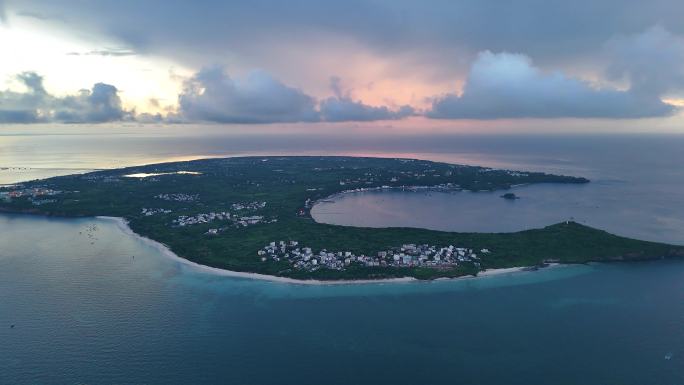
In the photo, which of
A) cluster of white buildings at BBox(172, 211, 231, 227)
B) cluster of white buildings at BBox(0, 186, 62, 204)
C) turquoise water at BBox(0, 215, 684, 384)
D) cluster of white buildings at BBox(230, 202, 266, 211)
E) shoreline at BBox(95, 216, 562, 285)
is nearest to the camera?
turquoise water at BBox(0, 215, 684, 384)

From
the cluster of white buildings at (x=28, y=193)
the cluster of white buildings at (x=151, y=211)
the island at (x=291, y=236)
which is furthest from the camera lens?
the cluster of white buildings at (x=28, y=193)

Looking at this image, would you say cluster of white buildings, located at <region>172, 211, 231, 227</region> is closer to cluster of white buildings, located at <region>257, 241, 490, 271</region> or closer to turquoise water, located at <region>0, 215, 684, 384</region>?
turquoise water, located at <region>0, 215, 684, 384</region>

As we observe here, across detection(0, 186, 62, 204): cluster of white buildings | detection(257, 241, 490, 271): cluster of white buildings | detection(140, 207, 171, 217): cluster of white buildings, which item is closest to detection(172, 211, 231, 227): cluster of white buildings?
detection(140, 207, 171, 217): cluster of white buildings

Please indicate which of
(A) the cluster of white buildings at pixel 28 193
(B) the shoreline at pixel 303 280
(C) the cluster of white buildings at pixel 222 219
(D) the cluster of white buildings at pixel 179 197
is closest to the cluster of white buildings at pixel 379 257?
(B) the shoreline at pixel 303 280

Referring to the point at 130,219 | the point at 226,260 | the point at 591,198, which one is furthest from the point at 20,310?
the point at 591,198

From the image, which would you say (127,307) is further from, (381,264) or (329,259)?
(381,264)

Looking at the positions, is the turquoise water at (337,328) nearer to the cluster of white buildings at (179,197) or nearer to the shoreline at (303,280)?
the shoreline at (303,280)
